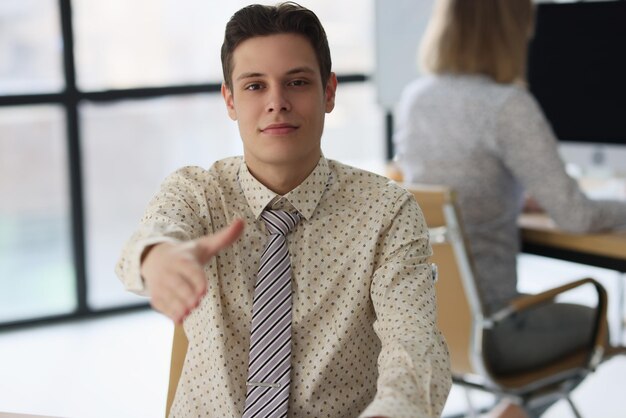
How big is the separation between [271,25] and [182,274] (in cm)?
67

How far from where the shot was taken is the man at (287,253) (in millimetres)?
1692

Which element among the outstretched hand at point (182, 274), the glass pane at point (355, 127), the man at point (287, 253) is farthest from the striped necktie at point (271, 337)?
the glass pane at point (355, 127)

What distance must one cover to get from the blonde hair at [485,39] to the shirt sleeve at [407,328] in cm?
137

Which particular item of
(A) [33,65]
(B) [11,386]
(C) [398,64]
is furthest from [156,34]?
(B) [11,386]

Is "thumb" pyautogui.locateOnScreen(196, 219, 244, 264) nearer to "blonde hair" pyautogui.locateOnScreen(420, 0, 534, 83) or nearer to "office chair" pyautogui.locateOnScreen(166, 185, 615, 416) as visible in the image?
"office chair" pyautogui.locateOnScreen(166, 185, 615, 416)

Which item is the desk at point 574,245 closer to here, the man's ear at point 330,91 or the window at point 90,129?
the man's ear at point 330,91

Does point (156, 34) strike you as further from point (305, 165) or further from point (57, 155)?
point (305, 165)

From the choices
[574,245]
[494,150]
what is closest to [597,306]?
[574,245]

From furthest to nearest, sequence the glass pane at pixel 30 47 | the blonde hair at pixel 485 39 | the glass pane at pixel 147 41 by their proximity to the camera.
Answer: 1. the glass pane at pixel 147 41
2. the glass pane at pixel 30 47
3. the blonde hair at pixel 485 39

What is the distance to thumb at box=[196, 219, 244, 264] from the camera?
4.00ft

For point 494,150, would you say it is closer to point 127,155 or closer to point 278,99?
point 278,99

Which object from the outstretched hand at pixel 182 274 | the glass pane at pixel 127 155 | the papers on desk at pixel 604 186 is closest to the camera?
the outstretched hand at pixel 182 274

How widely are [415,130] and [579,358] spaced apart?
85 centimetres

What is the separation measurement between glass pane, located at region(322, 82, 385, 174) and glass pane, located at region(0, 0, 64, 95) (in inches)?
57.0
